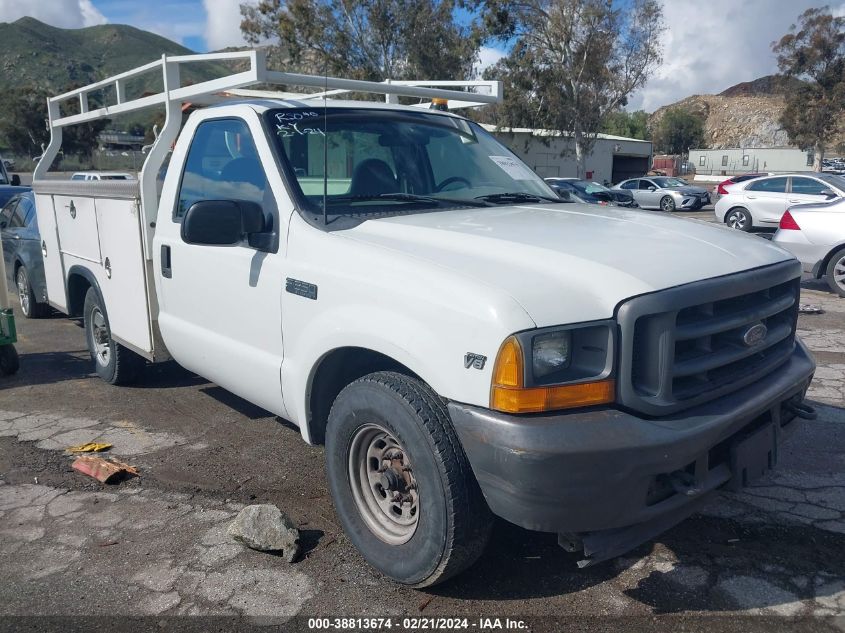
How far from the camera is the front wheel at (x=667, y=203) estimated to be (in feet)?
98.0

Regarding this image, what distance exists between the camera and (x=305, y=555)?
3400 millimetres

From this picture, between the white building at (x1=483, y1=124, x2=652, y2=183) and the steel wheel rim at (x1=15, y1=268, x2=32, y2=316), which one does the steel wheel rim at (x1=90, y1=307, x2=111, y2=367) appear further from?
the white building at (x1=483, y1=124, x2=652, y2=183)

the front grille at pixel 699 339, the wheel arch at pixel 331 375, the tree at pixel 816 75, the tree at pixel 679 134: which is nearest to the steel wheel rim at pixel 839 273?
the front grille at pixel 699 339

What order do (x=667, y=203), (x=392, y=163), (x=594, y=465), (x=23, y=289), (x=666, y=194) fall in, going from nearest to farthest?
(x=594, y=465)
(x=392, y=163)
(x=23, y=289)
(x=666, y=194)
(x=667, y=203)

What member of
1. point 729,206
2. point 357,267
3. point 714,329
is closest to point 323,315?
point 357,267

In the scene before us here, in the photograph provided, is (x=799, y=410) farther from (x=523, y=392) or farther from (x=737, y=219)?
(x=737, y=219)

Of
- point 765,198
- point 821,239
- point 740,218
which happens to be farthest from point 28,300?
point 765,198

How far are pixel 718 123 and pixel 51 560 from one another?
16072 centimetres

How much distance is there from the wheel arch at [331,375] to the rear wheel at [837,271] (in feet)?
27.8

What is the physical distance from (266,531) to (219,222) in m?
1.44

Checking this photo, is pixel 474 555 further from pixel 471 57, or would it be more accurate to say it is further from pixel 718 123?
pixel 718 123

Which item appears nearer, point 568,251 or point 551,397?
point 551,397

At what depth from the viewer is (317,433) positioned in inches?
138

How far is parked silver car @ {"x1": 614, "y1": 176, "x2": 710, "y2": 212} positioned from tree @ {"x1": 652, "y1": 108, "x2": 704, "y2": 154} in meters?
72.8
